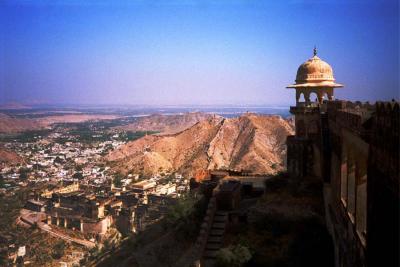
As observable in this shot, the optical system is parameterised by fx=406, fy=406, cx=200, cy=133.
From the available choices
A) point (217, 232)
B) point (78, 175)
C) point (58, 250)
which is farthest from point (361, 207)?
point (78, 175)

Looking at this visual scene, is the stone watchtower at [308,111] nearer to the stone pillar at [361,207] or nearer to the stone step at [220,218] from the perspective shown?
the stone step at [220,218]

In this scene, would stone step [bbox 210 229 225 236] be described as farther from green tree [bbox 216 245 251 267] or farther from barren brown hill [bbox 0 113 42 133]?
barren brown hill [bbox 0 113 42 133]

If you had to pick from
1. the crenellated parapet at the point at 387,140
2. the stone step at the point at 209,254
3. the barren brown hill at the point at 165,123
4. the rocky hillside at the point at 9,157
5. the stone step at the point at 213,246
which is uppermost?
the crenellated parapet at the point at 387,140

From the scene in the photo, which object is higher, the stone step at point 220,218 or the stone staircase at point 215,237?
the stone step at point 220,218

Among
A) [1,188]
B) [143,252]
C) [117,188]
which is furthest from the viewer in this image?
[1,188]

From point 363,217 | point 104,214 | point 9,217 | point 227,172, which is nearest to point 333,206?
point 363,217

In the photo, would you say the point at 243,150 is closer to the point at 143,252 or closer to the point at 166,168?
the point at 166,168

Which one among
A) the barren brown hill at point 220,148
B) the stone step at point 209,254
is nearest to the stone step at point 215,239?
the stone step at point 209,254
